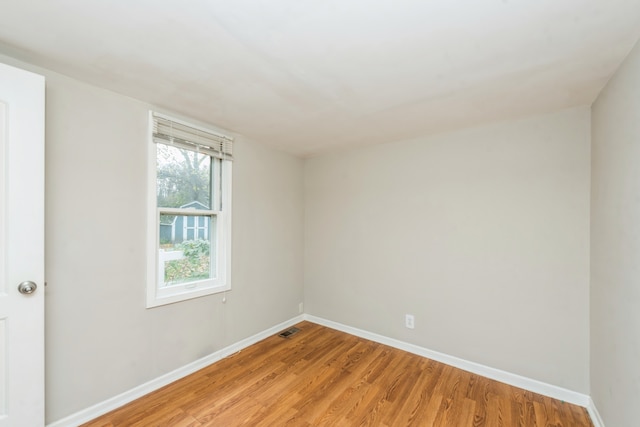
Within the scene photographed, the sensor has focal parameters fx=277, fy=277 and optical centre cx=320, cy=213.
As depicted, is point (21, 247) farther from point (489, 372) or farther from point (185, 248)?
point (489, 372)

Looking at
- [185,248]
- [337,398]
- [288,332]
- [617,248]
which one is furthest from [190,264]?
[617,248]

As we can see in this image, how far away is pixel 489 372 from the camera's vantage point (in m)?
2.46

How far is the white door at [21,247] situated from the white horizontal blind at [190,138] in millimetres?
733

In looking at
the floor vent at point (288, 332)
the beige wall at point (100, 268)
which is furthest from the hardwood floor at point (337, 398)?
the floor vent at point (288, 332)

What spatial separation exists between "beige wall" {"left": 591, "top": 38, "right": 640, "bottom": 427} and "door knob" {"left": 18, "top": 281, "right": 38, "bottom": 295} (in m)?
3.17

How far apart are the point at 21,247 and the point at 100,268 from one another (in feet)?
1.57


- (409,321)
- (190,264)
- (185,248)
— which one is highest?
(185,248)

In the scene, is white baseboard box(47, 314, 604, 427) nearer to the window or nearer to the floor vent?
the floor vent

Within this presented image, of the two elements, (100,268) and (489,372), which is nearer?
(100,268)

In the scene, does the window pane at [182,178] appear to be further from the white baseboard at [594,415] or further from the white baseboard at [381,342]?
the white baseboard at [594,415]

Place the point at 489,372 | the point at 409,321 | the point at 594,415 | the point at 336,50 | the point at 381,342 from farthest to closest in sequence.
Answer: the point at 381,342
the point at 409,321
the point at 489,372
the point at 594,415
the point at 336,50

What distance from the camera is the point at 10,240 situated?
4.91 feet

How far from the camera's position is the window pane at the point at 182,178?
2.34 meters

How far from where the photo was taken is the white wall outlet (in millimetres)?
2906
